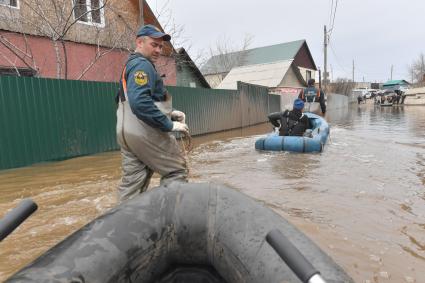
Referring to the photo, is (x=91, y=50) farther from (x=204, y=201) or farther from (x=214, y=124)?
(x=204, y=201)

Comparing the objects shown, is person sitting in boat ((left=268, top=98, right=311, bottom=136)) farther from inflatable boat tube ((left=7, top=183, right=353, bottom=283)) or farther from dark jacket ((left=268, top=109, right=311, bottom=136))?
inflatable boat tube ((left=7, top=183, right=353, bottom=283))

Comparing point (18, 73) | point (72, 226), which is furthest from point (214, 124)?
point (72, 226)

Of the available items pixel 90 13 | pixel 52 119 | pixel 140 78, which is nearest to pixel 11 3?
pixel 90 13

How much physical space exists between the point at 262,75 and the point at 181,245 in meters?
30.6

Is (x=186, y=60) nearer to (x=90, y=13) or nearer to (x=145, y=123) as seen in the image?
(x=90, y=13)

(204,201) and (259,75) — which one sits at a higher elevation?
(259,75)

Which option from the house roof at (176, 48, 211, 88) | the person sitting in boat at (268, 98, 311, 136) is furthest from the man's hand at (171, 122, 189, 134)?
the house roof at (176, 48, 211, 88)

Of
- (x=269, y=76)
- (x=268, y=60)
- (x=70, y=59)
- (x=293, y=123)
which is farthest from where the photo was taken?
(x=268, y=60)

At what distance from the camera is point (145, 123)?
2945 millimetres

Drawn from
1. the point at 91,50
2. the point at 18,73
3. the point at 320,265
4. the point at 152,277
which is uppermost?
the point at 91,50

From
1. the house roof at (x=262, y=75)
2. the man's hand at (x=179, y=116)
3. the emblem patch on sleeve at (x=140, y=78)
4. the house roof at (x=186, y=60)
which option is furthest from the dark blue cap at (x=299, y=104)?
the house roof at (x=262, y=75)

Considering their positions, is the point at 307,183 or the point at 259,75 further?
the point at 259,75

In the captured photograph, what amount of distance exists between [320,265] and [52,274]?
3.84 ft

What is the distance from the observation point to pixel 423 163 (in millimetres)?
7281
